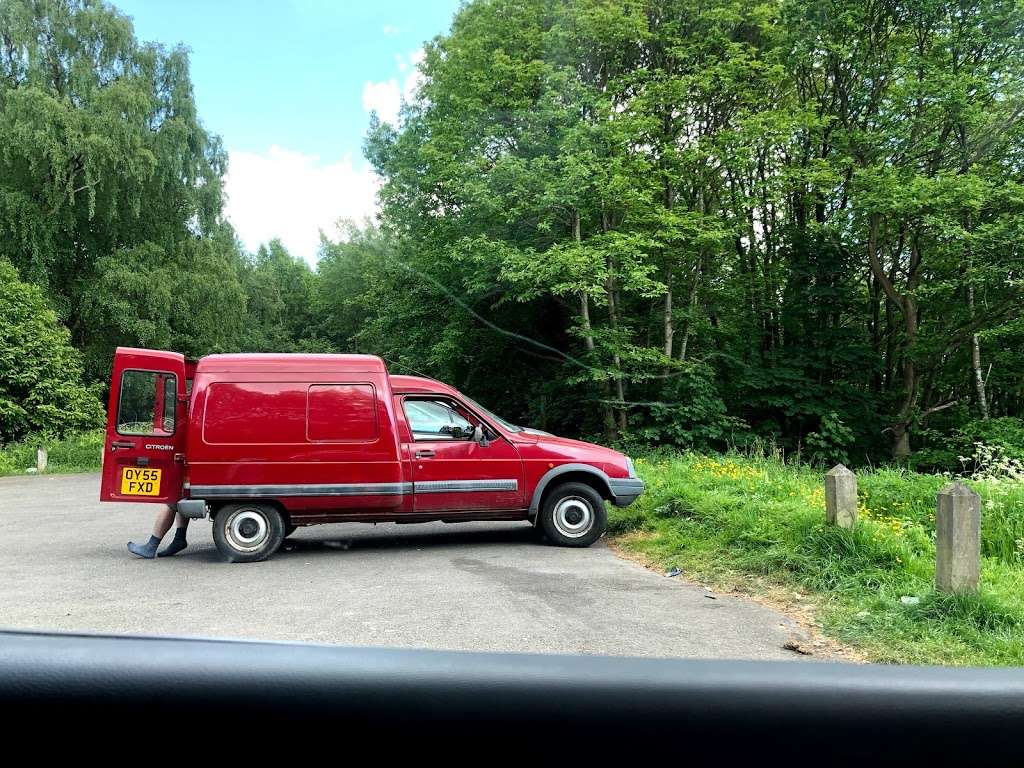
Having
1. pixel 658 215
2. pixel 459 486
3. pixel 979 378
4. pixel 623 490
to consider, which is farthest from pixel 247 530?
pixel 979 378

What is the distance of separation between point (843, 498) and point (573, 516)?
2760 mm

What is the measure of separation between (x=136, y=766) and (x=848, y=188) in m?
19.8

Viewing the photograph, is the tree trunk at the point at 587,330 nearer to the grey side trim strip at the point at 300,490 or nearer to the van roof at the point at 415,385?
the van roof at the point at 415,385

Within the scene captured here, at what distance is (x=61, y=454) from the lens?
64.3 ft

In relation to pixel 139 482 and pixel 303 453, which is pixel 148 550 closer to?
pixel 139 482

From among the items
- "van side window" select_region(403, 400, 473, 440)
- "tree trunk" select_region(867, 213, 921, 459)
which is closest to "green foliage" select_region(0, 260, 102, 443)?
"van side window" select_region(403, 400, 473, 440)

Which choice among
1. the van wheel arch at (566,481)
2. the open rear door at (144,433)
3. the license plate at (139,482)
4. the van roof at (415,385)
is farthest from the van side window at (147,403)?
the van wheel arch at (566,481)

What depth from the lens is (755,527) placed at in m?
6.46

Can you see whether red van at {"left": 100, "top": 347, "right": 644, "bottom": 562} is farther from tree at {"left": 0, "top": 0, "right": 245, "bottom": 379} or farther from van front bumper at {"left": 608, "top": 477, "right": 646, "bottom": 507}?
tree at {"left": 0, "top": 0, "right": 245, "bottom": 379}

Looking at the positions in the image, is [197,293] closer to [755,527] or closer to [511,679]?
[755,527]

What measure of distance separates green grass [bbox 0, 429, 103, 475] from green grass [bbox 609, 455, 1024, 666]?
51.7 ft

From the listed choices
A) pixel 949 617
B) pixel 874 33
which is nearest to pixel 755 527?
pixel 949 617

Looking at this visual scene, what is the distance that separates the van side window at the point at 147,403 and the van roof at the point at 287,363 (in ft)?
1.58

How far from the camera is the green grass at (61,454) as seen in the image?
19.0m
